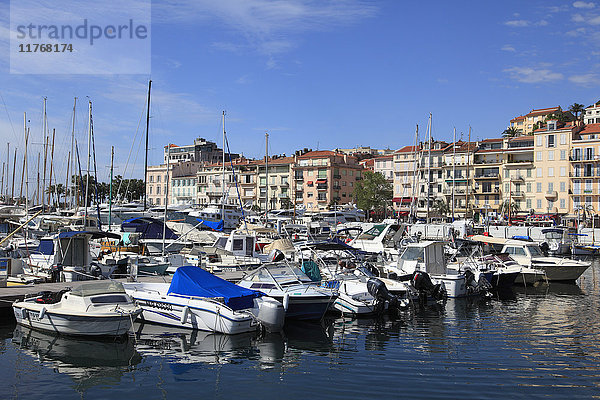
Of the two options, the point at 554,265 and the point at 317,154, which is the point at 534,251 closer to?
the point at 554,265

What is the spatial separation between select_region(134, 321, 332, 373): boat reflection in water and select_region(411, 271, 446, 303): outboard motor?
689 centimetres

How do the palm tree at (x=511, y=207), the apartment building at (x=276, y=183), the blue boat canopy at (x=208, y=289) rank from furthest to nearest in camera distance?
the apartment building at (x=276, y=183) → the palm tree at (x=511, y=207) → the blue boat canopy at (x=208, y=289)

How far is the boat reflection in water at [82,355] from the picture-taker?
15070 mm

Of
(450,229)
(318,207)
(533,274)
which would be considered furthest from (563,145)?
(533,274)

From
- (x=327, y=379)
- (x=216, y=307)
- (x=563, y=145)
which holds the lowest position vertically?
(x=327, y=379)

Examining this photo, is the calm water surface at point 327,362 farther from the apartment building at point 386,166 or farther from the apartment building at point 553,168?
the apartment building at point 386,166

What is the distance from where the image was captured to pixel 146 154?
4209cm

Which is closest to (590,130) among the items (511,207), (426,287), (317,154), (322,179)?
(511,207)

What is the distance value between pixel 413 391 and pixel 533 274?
22188 millimetres

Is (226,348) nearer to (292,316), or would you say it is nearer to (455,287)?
(292,316)

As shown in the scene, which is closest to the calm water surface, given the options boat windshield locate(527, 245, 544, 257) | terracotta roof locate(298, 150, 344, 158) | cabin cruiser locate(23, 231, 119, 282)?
cabin cruiser locate(23, 231, 119, 282)

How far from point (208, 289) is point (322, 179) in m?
87.3

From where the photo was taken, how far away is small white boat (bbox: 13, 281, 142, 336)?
1786cm

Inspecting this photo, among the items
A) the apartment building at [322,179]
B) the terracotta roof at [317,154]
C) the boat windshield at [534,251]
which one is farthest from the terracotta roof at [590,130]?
the boat windshield at [534,251]
